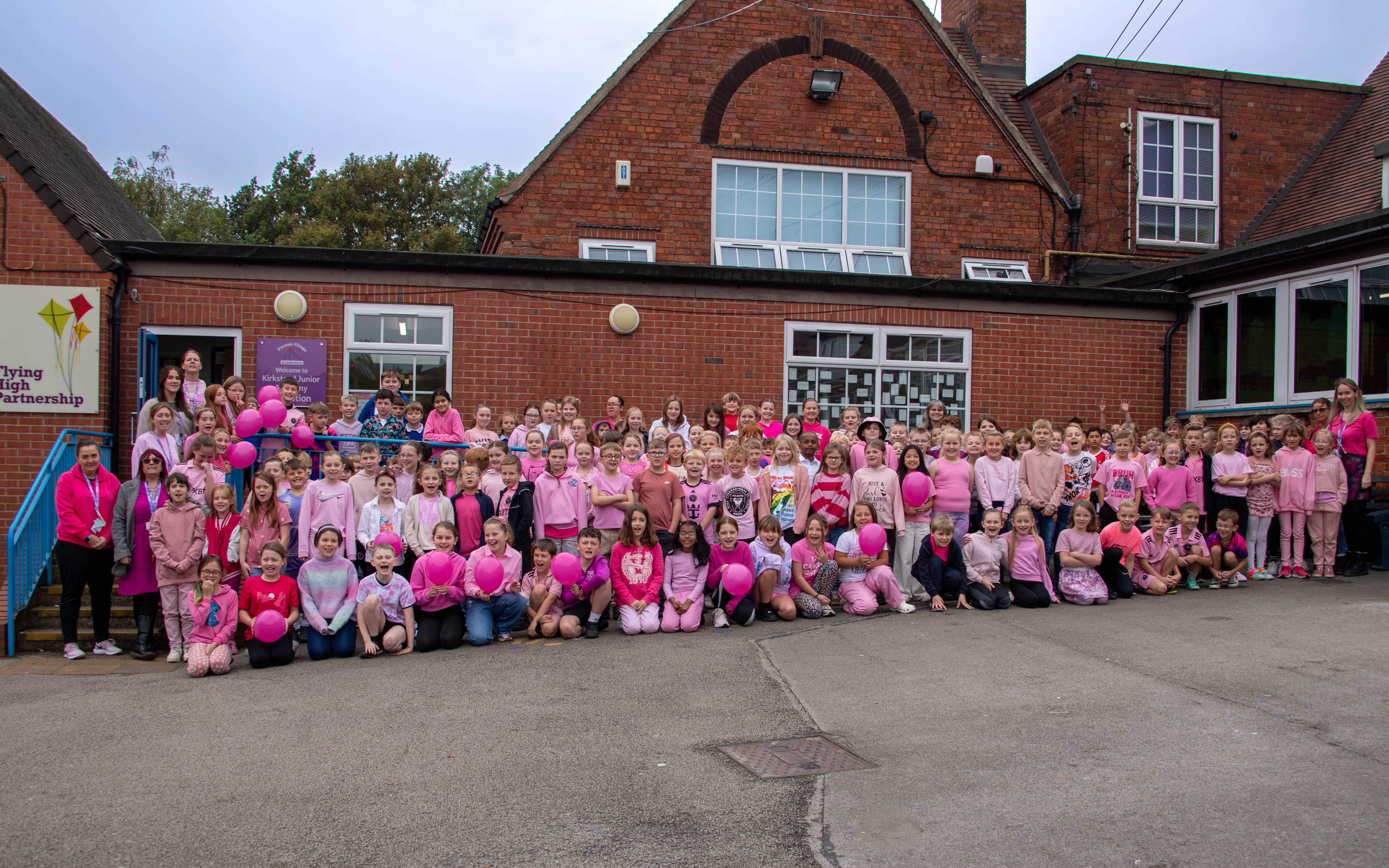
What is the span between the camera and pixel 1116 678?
21.7 feet

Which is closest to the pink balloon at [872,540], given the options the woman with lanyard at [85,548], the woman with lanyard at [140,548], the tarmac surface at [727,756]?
the tarmac surface at [727,756]

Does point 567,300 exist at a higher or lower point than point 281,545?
higher

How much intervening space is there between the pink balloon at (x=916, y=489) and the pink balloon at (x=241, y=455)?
6048 millimetres

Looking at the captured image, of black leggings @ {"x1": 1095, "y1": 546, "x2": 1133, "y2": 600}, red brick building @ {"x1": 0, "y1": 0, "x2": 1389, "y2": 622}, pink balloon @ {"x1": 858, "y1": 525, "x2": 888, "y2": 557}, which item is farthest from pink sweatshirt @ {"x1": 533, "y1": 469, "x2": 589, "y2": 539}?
black leggings @ {"x1": 1095, "y1": 546, "x2": 1133, "y2": 600}

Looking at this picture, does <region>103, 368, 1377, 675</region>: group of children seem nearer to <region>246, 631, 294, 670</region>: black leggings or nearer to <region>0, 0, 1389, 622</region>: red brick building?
<region>246, 631, 294, 670</region>: black leggings

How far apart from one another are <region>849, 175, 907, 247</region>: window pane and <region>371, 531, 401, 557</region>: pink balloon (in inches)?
413

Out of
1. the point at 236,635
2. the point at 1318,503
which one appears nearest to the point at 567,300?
the point at 236,635

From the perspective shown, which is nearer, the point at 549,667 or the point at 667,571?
the point at 549,667

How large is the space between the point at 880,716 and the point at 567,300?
7.40 metres

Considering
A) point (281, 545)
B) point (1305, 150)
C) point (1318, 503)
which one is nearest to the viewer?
point (281, 545)

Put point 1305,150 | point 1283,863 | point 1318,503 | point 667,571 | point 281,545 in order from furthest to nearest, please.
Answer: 1. point 1305,150
2. point 1318,503
3. point 667,571
4. point 281,545
5. point 1283,863

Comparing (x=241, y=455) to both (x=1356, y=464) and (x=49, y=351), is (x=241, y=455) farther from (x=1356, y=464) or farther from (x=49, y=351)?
(x=1356, y=464)

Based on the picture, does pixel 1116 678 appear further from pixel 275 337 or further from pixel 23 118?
pixel 23 118

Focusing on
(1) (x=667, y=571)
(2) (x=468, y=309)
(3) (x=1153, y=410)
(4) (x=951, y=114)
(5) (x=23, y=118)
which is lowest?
(1) (x=667, y=571)
